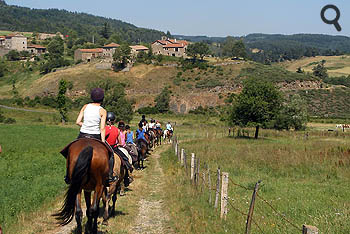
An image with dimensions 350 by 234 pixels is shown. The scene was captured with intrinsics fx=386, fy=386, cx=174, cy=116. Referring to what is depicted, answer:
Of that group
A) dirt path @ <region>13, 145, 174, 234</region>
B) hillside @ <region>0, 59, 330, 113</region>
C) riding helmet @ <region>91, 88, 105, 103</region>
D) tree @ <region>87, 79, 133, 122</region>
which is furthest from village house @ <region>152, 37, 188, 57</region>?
riding helmet @ <region>91, 88, 105, 103</region>

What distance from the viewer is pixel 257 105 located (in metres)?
42.3

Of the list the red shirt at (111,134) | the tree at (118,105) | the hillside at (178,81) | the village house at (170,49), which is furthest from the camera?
the village house at (170,49)

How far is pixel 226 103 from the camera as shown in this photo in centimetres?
9294

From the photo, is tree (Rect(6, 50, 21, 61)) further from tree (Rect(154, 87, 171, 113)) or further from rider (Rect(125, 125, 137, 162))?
rider (Rect(125, 125, 137, 162))

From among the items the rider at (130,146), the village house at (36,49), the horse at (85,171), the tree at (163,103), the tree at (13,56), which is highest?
the village house at (36,49)

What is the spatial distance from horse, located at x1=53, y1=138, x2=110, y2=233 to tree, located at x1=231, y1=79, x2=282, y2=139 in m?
35.2

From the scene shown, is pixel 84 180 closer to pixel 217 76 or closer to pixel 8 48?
pixel 217 76

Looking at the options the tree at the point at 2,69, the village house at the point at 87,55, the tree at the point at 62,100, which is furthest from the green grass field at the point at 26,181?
the tree at the point at 2,69

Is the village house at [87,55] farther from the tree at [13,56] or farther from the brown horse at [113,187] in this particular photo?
the brown horse at [113,187]

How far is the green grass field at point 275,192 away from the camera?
9.87 meters

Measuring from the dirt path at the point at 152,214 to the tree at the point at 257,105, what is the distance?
91.2ft

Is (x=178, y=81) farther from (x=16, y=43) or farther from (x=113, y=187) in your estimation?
(x=16, y=43)

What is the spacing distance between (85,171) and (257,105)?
36.0 m

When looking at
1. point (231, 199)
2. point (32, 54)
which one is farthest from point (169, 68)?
point (231, 199)
